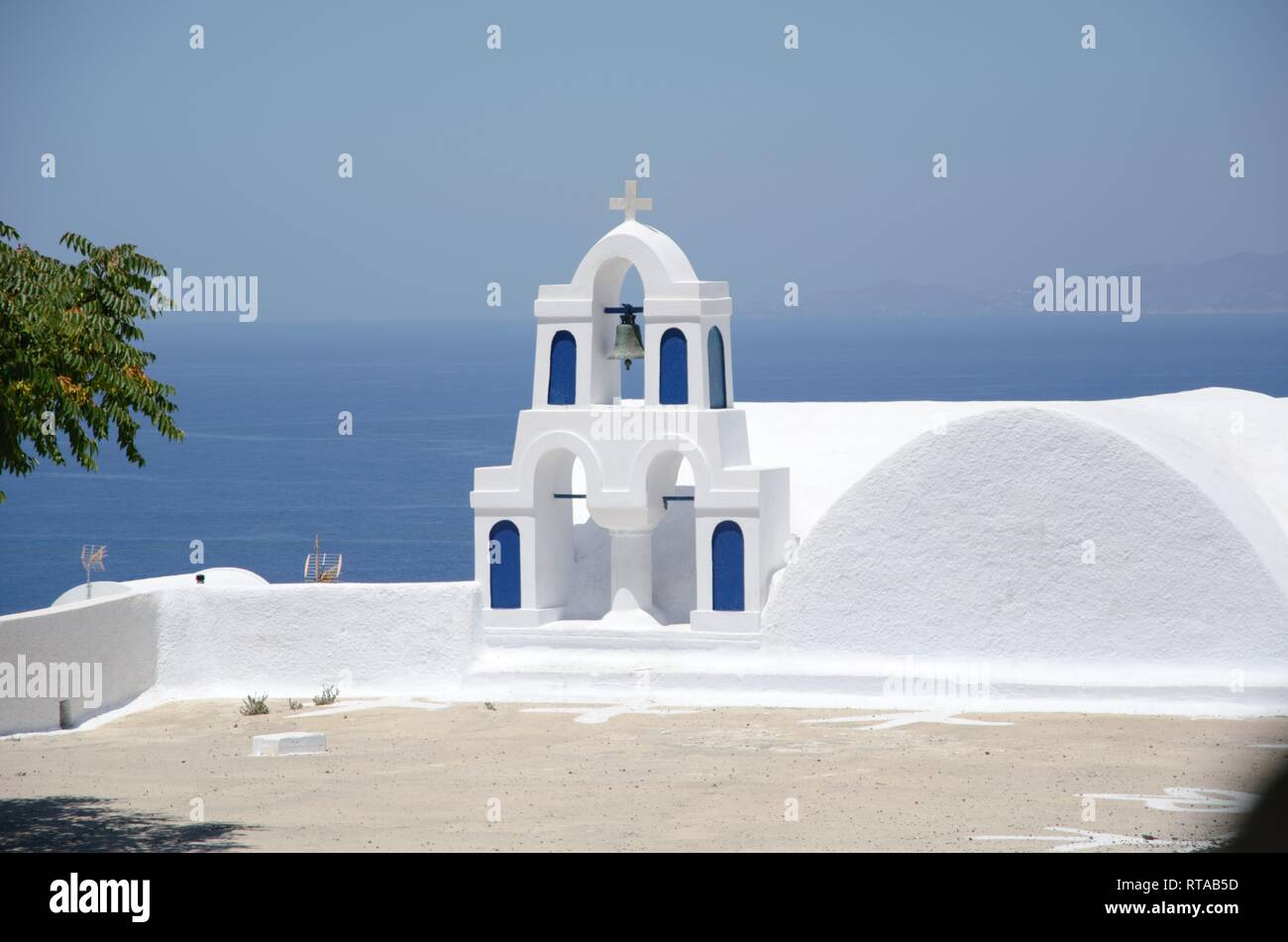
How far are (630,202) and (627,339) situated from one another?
5.65 feet

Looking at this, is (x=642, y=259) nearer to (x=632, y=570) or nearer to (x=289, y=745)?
(x=632, y=570)

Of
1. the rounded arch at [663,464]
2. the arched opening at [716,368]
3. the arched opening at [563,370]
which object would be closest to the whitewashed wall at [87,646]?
the arched opening at [563,370]

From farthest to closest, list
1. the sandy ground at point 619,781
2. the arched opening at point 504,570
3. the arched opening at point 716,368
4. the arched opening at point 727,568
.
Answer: the arched opening at point 504,570
the arched opening at point 716,368
the arched opening at point 727,568
the sandy ground at point 619,781

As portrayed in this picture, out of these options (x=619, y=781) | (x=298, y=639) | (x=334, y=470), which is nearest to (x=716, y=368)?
(x=298, y=639)

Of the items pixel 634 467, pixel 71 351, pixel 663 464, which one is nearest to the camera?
pixel 71 351

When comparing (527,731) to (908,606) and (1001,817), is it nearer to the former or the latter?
(908,606)

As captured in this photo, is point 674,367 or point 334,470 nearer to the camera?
point 674,367

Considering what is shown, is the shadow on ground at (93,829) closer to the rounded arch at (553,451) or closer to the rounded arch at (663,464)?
the rounded arch at (553,451)

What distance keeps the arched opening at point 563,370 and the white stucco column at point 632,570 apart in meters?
1.83

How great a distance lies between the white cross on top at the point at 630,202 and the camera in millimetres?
23453

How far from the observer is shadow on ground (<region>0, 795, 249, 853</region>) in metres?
14.4

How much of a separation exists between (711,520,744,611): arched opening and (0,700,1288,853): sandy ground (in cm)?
172

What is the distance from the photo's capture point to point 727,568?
22.4 metres

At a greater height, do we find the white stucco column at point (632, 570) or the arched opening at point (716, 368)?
the arched opening at point (716, 368)
